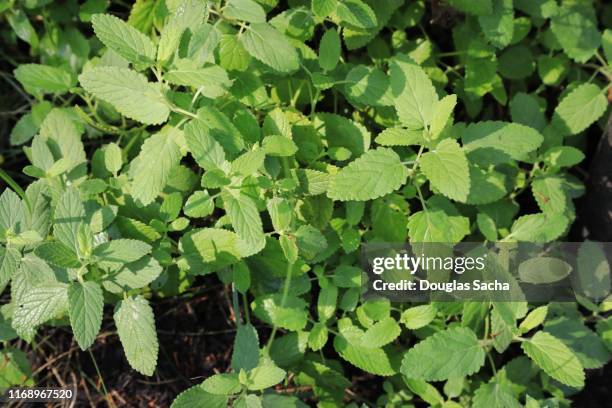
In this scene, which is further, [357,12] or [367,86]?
[367,86]

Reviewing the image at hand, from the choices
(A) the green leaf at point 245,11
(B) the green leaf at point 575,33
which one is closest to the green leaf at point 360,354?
(A) the green leaf at point 245,11

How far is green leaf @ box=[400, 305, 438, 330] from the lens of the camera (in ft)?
6.29

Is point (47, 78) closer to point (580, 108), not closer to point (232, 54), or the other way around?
point (232, 54)

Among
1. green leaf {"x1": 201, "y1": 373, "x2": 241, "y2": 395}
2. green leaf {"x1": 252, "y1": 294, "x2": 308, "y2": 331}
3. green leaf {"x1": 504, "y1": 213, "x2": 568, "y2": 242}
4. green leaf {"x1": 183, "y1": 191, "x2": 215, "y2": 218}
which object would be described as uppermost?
green leaf {"x1": 183, "y1": 191, "x2": 215, "y2": 218}

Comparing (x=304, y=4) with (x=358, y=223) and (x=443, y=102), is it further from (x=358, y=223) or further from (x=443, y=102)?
(x=358, y=223)

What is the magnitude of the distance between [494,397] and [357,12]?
3.94 ft

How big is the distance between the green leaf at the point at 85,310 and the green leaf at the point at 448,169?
0.92 metres

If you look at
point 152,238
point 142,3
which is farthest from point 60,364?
point 142,3

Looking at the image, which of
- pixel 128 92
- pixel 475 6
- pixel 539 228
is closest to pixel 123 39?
pixel 128 92

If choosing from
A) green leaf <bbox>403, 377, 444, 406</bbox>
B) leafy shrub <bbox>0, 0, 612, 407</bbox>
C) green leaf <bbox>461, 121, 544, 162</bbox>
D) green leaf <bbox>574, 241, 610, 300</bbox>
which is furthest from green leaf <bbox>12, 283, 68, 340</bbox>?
green leaf <bbox>574, 241, 610, 300</bbox>

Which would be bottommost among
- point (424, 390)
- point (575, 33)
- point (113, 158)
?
point (424, 390)

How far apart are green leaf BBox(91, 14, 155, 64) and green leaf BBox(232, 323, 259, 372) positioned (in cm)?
79

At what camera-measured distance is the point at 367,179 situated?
5.50 feet

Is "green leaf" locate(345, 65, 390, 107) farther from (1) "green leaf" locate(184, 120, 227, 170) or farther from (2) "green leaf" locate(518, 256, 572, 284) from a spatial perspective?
(2) "green leaf" locate(518, 256, 572, 284)
